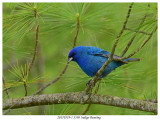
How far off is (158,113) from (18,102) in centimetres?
184

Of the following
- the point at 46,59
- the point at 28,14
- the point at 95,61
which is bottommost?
the point at 46,59

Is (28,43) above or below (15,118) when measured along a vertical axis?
above

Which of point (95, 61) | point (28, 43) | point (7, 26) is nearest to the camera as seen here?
point (7, 26)

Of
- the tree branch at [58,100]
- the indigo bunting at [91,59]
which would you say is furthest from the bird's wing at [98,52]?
the tree branch at [58,100]

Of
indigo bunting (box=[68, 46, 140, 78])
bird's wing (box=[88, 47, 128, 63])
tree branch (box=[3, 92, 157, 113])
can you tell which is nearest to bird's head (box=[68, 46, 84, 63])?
indigo bunting (box=[68, 46, 140, 78])

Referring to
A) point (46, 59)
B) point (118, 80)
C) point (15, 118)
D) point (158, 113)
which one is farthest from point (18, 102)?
point (46, 59)

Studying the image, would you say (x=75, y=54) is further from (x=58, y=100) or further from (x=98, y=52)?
(x=58, y=100)

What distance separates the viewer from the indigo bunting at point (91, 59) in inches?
170

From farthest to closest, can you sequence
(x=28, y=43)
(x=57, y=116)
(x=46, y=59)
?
1. (x=46, y=59)
2. (x=28, y=43)
3. (x=57, y=116)

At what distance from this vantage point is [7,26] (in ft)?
11.8

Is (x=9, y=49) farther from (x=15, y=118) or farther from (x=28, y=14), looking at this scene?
(x=15, y=118)

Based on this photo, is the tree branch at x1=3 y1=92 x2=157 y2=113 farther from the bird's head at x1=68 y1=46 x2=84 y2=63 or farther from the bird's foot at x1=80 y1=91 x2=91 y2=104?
the bird's head at x1=68 y1=46 x2=84 y2=63

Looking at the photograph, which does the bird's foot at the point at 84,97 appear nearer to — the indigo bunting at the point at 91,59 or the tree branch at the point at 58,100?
Answer: the tree branch at the point at 58,100

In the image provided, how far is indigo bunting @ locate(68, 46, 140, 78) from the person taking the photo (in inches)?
170
